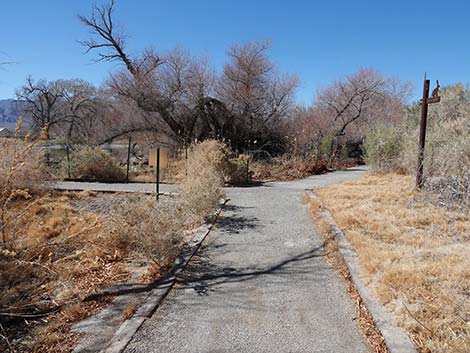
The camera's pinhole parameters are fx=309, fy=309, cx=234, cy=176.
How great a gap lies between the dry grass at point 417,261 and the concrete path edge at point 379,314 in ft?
0.20

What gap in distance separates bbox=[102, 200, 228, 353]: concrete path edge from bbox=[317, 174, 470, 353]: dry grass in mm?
1994

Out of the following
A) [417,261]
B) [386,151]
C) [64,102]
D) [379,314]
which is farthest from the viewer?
[64,102]

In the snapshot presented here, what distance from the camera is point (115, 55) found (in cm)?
1683

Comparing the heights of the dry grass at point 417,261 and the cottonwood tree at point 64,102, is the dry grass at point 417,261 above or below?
below

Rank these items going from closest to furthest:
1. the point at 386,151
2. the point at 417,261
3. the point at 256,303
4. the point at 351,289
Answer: the point at 256,303 < the point at 351,289 < the point at 417,261 < the point at 386,151

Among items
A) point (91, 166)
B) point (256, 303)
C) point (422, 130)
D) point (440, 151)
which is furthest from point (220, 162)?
point (256, 303)

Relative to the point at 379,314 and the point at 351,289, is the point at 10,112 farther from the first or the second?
the point at 379,314

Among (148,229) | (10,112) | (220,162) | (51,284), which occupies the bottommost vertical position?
(51,284)

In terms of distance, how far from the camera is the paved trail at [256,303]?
2.27 metres

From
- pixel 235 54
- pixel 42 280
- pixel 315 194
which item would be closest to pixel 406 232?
pixel 315 194

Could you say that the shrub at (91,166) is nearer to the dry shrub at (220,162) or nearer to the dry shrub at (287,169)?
the dry shrub at (220,162)

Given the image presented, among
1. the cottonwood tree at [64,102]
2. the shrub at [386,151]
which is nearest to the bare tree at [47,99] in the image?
the cottonwood tree at [64,102]

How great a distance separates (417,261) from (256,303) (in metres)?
1.86

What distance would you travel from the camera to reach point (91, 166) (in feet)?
36.3
